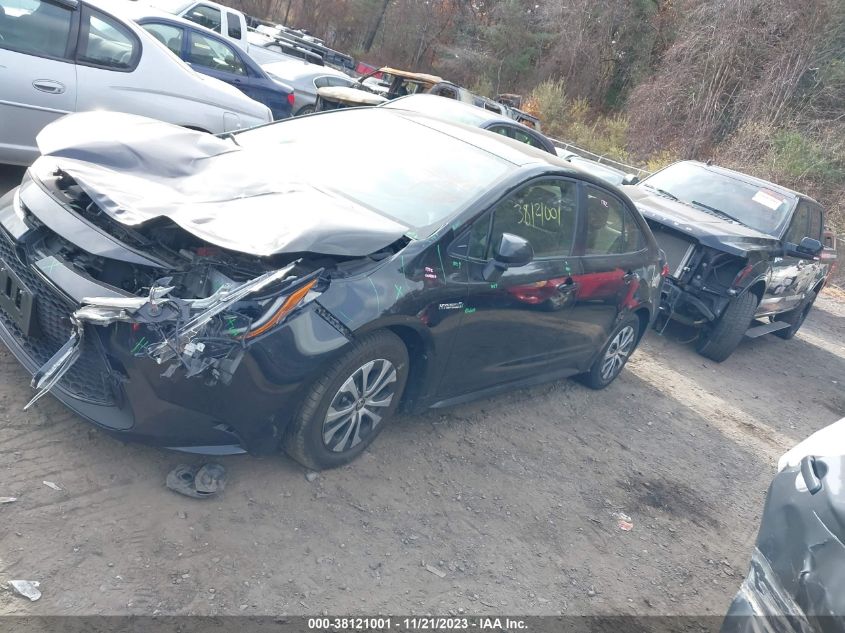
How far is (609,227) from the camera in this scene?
530cm

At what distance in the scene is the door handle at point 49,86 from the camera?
5.57 m

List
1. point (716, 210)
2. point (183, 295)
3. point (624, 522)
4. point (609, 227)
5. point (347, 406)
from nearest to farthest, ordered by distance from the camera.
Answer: point (183, 295), point (347, 406), point (624, 522), point (609, 227), point (716, 210)

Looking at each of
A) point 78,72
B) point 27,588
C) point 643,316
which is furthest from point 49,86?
point 643,316

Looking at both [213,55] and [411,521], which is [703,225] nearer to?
[411,521]

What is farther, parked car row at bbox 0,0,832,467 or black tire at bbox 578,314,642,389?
black tire at bbox 578,314,642,389

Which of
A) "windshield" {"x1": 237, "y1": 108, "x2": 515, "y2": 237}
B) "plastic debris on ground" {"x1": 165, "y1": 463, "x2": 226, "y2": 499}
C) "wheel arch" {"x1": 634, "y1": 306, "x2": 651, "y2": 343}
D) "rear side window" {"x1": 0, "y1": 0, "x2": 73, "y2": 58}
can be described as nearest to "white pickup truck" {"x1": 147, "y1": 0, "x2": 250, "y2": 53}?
"rear side window" {"x1": 0, "y1": 0, "x2": 73, "y2": 58}

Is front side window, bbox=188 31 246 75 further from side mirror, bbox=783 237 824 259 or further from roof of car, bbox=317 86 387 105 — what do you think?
side mirror, bbox=783 237 824 259

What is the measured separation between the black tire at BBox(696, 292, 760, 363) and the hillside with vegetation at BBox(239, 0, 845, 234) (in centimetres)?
1190

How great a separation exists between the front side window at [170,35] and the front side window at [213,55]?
146 mm

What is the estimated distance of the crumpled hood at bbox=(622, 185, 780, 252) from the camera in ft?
24.4

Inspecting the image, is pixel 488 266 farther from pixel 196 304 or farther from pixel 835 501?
pixel 835 501

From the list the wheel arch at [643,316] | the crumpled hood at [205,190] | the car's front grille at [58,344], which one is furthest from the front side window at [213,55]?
the car's front grille at [58,344]

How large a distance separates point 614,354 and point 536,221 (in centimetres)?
204

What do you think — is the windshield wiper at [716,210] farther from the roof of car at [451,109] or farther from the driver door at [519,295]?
the driver door at [519,295]
